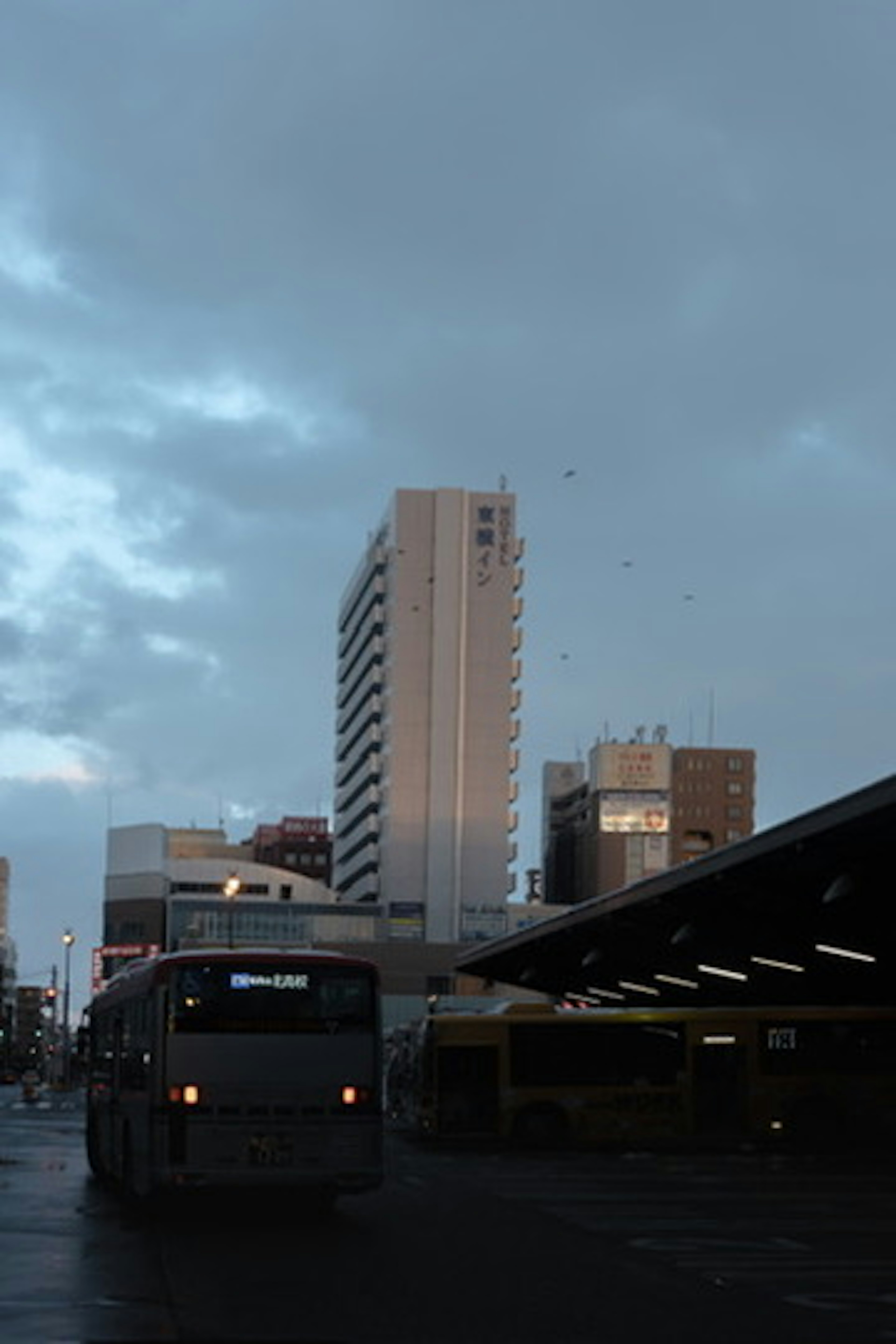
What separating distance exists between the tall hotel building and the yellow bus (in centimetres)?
13094

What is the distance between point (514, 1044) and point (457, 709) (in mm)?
132154

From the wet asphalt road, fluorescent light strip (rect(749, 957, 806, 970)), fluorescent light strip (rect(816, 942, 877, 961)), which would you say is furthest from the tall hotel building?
the wet asphalt road

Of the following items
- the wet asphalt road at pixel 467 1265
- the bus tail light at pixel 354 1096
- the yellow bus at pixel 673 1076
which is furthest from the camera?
the yellow bus at pixel 673 1076

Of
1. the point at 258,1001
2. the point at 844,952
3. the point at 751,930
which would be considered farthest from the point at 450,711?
the point at 258,1001

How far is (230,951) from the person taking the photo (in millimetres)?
23281

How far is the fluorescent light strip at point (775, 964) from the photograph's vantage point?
54406mm

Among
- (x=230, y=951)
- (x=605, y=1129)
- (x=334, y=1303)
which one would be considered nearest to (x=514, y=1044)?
(x=605, y=1129)

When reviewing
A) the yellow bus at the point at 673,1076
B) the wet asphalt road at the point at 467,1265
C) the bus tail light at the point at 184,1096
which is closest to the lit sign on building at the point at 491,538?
the yellow bus at the point at 673,1076

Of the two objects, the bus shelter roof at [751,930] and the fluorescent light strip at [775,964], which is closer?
the bus shelter roof at [751,930]

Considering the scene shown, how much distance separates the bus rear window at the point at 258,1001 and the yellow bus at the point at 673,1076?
21145 millimetres

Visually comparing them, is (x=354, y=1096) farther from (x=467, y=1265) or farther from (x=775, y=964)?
(x=775, y=964)

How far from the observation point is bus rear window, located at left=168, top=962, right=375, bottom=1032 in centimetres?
2262

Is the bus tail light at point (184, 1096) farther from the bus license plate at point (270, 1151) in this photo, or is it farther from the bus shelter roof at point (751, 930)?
the bus shelter roof at point (751, 930)

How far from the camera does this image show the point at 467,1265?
59.3ft
